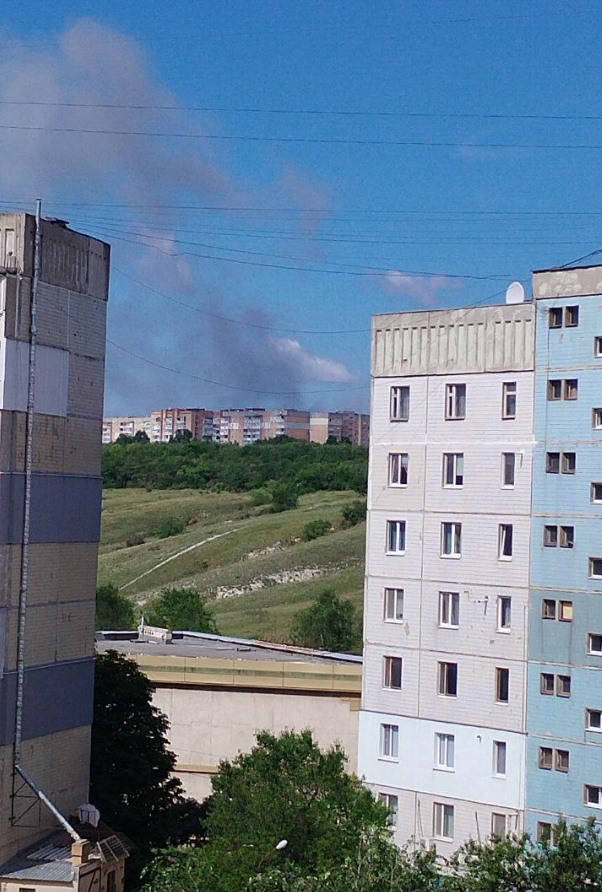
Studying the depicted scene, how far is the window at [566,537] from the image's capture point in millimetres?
37062

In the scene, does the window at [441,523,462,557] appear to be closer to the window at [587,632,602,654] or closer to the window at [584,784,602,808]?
the window at [587,632,602,654]

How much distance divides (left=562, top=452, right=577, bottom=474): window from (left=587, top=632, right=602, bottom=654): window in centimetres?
421

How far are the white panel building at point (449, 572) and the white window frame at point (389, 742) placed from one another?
39mm

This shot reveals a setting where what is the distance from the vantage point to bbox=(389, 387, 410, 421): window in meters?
40.5

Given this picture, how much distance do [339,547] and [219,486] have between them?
46697 mm

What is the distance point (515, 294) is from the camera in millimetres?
39688

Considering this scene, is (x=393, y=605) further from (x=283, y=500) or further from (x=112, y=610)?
(x=283, y=500)

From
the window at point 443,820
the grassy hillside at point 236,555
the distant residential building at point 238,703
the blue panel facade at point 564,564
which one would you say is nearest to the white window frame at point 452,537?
the blue panel facade at point 564,564

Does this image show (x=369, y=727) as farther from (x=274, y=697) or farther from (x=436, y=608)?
(x=274, y=697)

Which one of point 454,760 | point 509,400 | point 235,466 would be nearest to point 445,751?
point 454,760

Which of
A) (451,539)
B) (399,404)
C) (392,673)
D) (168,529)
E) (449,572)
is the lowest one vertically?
(392,673)

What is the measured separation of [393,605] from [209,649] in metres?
17.3

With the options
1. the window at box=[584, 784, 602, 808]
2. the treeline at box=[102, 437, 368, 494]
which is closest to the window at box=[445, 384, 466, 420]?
the window at box=[584, 784, 602, 808]

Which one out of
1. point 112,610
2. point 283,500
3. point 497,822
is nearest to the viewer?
point 497,822
